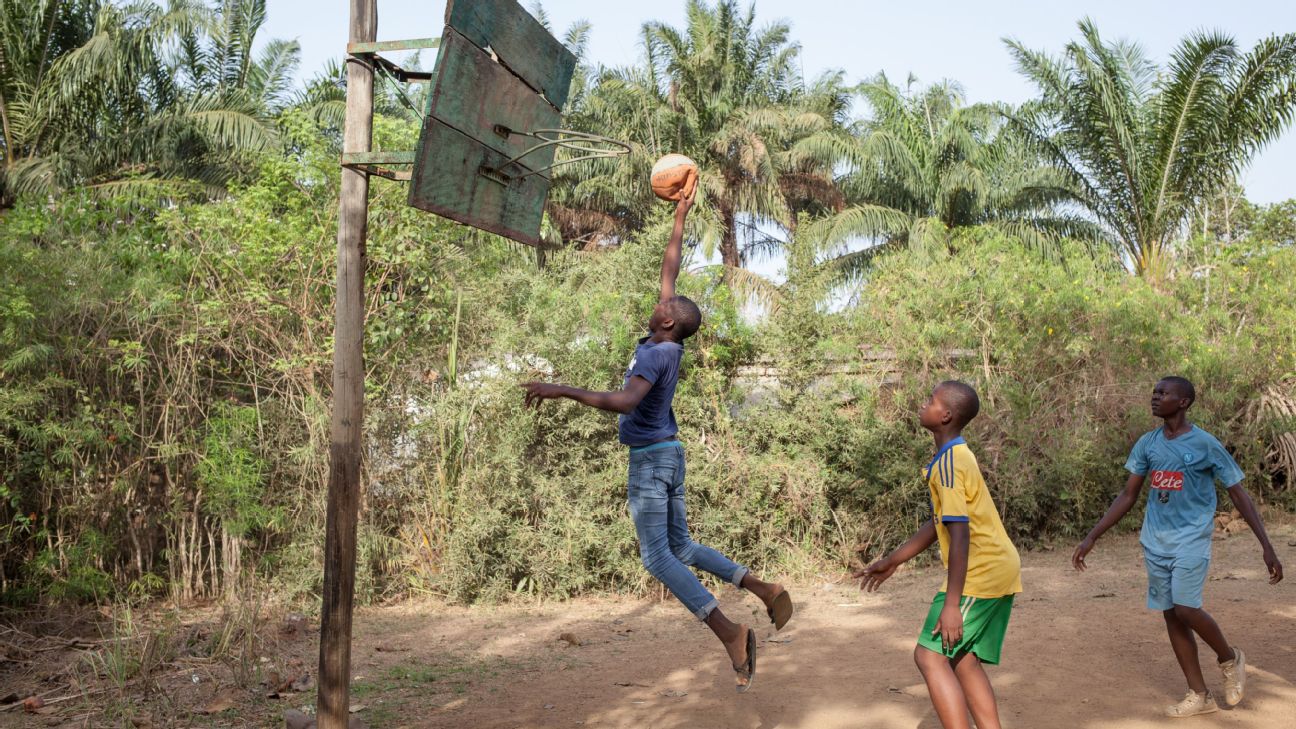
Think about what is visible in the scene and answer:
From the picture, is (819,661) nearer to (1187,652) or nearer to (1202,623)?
(1187,652)

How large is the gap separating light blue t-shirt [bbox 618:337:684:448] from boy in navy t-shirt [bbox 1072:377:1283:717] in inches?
84.1

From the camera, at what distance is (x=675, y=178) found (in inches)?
225

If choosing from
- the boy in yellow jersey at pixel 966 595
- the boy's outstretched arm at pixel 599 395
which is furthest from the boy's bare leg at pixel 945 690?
the boy's outstretched arm at pixel 599 395

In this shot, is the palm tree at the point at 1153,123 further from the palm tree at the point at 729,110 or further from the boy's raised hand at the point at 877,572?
the boy's raised hand at the point at 877,572

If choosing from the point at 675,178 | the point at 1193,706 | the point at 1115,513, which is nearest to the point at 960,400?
the point at 1115,513

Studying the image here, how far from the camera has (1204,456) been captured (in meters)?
4.72

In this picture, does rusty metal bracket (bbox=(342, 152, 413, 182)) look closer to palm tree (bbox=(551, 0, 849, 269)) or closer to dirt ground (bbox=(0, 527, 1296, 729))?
dirt ground (bbox=(0, 527, 1296, 729))

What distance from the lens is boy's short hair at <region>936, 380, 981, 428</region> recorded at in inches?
151

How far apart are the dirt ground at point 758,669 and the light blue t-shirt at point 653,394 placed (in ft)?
4.87

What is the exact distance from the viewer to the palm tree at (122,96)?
17125 mm

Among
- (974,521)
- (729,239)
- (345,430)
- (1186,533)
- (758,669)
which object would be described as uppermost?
(729,239)

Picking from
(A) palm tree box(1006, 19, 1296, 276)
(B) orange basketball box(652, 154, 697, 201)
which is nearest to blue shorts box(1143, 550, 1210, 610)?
(B) orange basketball box(652, 154, 697, 201)

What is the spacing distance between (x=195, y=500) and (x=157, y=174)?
13.5 m

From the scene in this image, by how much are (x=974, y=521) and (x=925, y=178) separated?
24.3m
